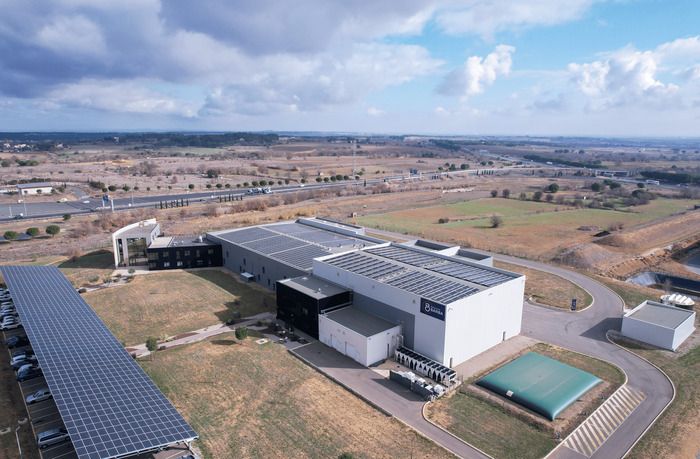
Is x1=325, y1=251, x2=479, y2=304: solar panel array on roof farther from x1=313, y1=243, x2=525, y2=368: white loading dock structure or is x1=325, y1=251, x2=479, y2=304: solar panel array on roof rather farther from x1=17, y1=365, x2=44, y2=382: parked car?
x1=17, y1=365, x2=44, y2=382: parked car

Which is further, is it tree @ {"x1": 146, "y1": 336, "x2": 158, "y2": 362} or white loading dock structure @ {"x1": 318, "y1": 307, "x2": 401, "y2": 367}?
tree @ {"x1": 146, "y1": 336, "x2": 158, "y2": 362}

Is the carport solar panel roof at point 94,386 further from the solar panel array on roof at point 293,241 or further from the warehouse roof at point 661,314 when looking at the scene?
the warehouse roof at point 661,314

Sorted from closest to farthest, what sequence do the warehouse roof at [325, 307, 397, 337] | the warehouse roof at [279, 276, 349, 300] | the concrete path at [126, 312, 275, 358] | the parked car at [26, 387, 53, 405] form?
the parked car at [26, 387, 53, 405]
the warehouse roof at [325, 307, 397, 337]
the concrete path at [126, 312, 275, 358]
the warehouse roof at [279, 276, 349, 300]

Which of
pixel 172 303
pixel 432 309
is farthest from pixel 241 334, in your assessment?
pixel 432 309

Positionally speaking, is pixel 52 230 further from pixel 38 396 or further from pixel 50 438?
pixel 50 438

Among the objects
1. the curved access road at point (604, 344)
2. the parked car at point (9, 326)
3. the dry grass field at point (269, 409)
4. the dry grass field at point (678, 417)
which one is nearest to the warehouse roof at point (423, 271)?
the curved access road at point (604, 344)

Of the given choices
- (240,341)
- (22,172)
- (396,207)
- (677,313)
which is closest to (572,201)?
(396,207)

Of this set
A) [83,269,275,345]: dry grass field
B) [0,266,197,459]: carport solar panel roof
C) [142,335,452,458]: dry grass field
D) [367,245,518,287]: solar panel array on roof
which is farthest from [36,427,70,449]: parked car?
[367,245,518,287]: solar panel array on roof
